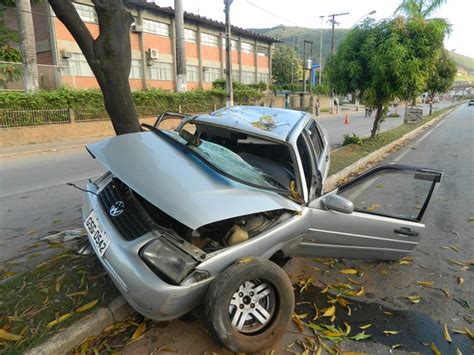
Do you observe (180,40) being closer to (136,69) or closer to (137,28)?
(137,28)

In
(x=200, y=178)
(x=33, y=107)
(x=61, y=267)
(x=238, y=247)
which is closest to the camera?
(x=238, y=247)

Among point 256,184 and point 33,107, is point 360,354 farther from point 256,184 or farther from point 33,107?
point 33,107

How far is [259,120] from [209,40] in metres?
38.6

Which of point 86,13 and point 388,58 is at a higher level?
point 86,13

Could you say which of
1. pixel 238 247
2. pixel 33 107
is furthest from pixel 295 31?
pixel 238 247

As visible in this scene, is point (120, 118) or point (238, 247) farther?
point (120, 118)

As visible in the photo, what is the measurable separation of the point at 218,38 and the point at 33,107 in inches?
1148

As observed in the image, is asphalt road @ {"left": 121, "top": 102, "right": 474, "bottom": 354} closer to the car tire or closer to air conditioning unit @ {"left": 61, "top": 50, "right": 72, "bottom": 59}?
the car tire

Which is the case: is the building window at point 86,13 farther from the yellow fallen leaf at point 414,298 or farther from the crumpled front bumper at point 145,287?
the yellow fallen leaf at point 414,298

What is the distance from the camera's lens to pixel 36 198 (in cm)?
652

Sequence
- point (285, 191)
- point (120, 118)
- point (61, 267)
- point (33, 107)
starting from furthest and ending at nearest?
point (33, 107) < point (120, 118) < point (61, 267) < point (285, 191)

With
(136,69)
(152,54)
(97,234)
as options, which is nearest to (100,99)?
(136,69)

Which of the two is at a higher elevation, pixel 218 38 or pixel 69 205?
pixel 218 38

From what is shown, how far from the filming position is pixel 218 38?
133 feet
